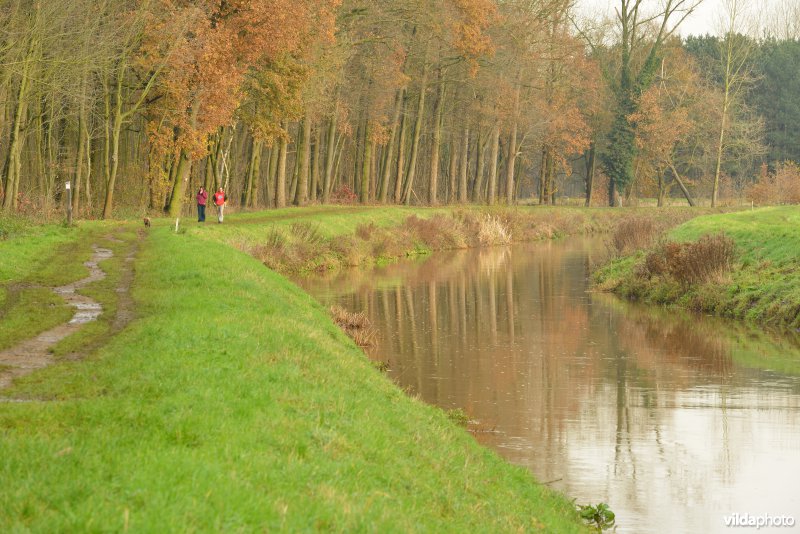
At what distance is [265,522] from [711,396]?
48.7 ft

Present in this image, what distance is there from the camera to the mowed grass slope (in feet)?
21.8

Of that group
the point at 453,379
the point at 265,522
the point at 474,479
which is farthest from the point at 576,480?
the point at 265,522

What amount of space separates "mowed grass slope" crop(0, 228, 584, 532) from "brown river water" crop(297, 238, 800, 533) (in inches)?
80.6

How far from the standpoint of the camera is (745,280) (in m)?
31.5

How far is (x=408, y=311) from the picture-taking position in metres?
30.3

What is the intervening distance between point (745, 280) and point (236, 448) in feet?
85.9

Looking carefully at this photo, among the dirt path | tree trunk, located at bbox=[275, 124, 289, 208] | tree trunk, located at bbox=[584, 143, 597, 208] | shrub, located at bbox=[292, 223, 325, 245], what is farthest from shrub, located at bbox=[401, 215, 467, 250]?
the dirt path

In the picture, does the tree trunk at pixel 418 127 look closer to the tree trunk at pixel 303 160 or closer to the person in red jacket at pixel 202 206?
the tree trunk at pixel 303 160

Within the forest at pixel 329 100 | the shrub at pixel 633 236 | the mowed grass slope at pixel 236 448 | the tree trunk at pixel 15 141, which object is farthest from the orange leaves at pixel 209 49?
the mowed grass slope at pixel 236 448

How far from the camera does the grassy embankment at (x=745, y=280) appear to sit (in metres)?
28.8

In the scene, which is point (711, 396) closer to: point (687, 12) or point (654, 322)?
point (654, 322)

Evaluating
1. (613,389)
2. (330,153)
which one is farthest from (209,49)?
(613,389)

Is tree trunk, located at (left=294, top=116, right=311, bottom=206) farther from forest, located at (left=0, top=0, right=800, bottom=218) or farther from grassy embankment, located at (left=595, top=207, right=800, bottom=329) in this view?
grassy embankment, located at (left=595, top=207, right=800, bottom=329)

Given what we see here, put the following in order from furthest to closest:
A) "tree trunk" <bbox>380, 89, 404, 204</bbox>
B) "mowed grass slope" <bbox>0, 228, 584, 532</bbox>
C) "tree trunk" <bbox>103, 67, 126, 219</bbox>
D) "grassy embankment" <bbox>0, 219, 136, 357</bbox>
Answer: "tree trunk" <bbox>380, 89, 404, 204</bbox>
"tree trunk" <bbox>103, 67, 126, 219</bbox>
"grassy embankment" <bbox>0, 219, 136, 357</bbox>
"mowed grass slope" <bbox>0, 228, 584, 532</bbox>
